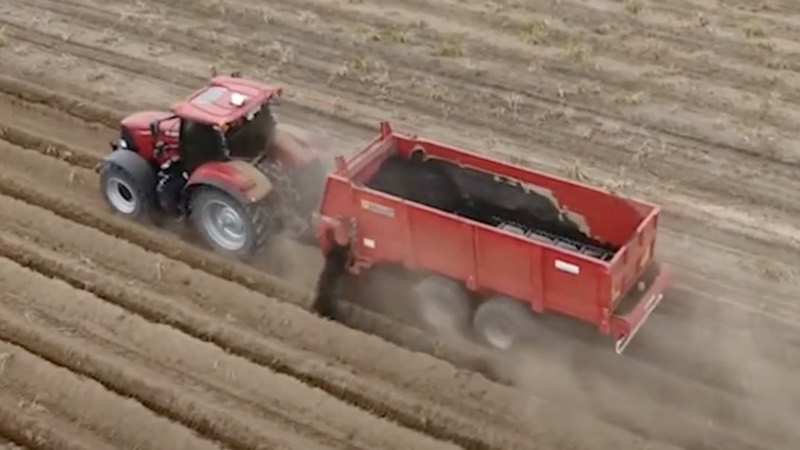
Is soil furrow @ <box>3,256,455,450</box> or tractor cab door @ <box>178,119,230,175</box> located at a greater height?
tractor cab door @ <box>178,119,230,175</box>

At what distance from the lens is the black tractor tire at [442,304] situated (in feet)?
32.6

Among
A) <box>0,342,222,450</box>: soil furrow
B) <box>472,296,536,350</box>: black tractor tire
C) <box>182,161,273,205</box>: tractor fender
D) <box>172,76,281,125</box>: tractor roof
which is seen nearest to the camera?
<box>0,342,222,450</box>: soil furrow

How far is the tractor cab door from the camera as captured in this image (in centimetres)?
1061

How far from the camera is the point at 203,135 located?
A: 420 inches

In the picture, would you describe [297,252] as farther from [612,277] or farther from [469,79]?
[469,79]

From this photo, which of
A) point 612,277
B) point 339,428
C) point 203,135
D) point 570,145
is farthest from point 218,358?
point 570,145

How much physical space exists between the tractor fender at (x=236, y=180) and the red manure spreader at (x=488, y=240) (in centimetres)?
58

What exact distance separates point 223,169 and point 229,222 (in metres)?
0.62

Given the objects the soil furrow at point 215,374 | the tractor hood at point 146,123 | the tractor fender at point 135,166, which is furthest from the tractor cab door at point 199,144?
the soil furrow at point 215,374

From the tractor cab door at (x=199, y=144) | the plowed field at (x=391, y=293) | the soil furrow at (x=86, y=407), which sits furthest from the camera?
the tractor cab door at (x=199, y=144)

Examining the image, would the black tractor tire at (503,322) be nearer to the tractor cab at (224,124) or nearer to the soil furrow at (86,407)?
the soil furrow at (86,407)

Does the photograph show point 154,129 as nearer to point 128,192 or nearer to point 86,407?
point 128,192

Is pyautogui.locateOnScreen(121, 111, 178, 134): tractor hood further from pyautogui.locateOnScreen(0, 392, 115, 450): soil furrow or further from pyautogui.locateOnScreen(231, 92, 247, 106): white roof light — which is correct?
pyautogui.locateOnScreen(0, 392, 115, 450): soil furrow

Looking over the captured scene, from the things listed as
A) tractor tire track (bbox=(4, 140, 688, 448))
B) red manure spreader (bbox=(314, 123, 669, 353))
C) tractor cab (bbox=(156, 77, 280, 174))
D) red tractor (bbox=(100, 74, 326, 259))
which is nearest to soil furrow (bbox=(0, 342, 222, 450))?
tractor tire track (bbox=(4, 140, 688, 448))
